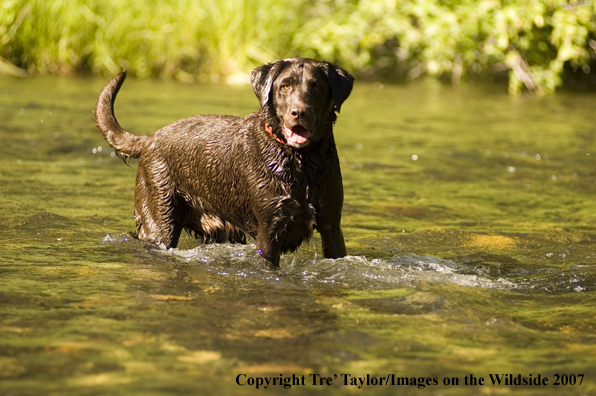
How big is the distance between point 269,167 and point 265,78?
1.77 feet

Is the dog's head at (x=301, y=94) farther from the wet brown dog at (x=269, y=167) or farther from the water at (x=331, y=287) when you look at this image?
the water at (x=331, y=287)

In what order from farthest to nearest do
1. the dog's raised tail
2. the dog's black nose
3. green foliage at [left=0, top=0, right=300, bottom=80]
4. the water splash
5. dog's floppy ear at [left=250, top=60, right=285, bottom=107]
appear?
green foliage at [left=0, top=0, right=300, bottom=80]
the dog's raised tail
dog's floppy ear at [left=250, top=60, right=285, bottom=107]
the water splash
the dog's black nose

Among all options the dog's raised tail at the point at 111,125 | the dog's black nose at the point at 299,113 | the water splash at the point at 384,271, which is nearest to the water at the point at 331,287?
the water splash at the point at 384,271

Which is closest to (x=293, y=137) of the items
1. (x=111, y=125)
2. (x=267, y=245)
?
(x=267, y=245)

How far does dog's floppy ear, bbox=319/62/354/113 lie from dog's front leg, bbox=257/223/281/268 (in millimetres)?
851

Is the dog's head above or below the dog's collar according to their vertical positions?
above

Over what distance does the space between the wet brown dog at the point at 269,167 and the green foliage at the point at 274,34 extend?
9798 mm

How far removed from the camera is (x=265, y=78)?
16.5 feet

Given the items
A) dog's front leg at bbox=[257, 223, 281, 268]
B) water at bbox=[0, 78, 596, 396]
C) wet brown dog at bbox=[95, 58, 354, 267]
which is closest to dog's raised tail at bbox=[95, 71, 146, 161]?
wet brown dog at bbox=[95, 58, 354, 267]

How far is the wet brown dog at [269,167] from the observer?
496 cm

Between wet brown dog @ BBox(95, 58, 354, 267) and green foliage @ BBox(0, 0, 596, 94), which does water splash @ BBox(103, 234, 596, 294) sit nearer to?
wet brown dog @ BBox(95, 58, 354, 267)

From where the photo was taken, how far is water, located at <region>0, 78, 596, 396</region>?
337 centimetres

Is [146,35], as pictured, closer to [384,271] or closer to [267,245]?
[267,245]

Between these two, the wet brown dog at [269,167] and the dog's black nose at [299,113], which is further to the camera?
the wet brown dog at [269,167]
